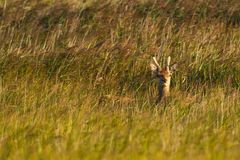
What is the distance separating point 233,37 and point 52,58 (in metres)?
2.59

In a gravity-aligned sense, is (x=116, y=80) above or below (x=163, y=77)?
below

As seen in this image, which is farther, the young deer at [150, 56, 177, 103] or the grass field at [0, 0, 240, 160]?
the young deer at [150, 56, 177, 103]

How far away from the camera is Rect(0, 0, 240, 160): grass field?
14.3 ft

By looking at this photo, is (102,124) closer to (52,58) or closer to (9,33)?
(52,58)

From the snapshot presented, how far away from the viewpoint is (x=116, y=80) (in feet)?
22.2

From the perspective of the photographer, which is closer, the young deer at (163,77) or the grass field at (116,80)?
the grass field at (116,80)

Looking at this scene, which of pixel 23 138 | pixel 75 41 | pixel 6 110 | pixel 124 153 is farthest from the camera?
pixel 75 41

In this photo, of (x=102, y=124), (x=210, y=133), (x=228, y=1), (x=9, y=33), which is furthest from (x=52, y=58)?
(x=228, y=1)

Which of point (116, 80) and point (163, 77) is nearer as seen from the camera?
point (163, 77)

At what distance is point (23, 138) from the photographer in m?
4.48

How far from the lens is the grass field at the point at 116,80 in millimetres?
4344

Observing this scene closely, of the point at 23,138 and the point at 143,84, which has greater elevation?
the point at 23,138

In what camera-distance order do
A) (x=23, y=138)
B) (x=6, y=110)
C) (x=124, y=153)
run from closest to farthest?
(x=124, y=153), (x=23, y=138), (x=6, y=110)

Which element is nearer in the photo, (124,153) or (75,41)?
(124,153)
